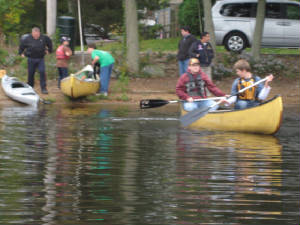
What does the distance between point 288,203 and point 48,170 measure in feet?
10.5

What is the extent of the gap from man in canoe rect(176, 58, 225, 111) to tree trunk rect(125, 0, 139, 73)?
29.7 feet

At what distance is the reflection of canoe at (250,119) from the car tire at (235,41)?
1251cm

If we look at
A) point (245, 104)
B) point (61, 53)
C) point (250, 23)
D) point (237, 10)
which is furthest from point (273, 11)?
point (245, 104)

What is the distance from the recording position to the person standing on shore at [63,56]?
71.4ft

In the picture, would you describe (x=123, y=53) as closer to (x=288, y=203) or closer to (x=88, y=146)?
(x=88, y=146)

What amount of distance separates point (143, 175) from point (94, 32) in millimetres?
33547

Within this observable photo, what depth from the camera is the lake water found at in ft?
23.0

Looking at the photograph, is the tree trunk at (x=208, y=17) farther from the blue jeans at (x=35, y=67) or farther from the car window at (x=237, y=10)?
the blue jeans at (x=35, y=67)

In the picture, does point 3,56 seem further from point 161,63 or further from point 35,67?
point 161,63

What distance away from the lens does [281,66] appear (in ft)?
83.0

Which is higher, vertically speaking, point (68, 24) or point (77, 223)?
point (68, 24)

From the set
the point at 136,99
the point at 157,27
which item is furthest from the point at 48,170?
the point at 157,27

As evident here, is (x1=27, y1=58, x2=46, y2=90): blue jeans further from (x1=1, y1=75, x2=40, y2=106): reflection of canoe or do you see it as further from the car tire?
the car tire

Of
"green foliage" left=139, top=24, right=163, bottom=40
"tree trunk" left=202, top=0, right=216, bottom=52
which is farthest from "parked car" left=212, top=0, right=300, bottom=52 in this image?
"green foliage" left=139, top=24, right=163, bottom=40
